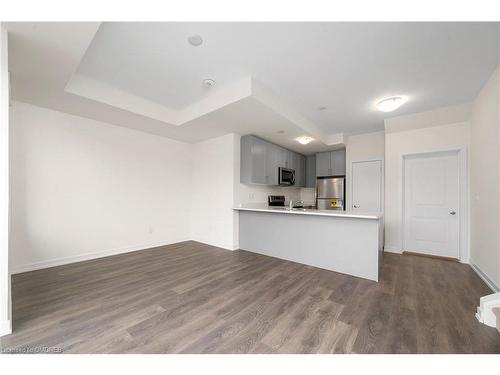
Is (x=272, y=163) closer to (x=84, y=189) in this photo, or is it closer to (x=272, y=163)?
(x=272, y=163)

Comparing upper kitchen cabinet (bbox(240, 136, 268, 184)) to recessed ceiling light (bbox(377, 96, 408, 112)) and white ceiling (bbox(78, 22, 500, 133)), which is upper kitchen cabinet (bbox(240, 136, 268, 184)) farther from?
recessed ceiling light (bbox(377, 96, 408, 112))

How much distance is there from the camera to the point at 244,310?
1872mm

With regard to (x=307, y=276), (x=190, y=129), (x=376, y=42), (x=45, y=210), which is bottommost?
(x=307, y=276)

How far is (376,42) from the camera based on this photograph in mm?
1826

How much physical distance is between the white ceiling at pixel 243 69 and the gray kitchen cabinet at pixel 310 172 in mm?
2574

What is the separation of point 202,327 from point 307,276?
5.31 feet

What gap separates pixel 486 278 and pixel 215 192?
440 centimetres

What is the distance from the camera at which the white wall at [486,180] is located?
224cm

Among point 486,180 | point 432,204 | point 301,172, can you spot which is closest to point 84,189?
point 301,172

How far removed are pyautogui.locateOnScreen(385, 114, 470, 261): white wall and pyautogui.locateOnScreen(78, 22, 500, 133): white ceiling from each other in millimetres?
693

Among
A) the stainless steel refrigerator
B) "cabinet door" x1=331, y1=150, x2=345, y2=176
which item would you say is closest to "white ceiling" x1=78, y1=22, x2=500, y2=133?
"cabinet door" x1=331, y1=150, x2=345, y2=176

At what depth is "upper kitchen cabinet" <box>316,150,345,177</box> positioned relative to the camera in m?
5.23

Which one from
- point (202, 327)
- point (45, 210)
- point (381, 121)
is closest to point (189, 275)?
point (202, 327)

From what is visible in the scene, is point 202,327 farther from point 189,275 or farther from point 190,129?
point 190,129
